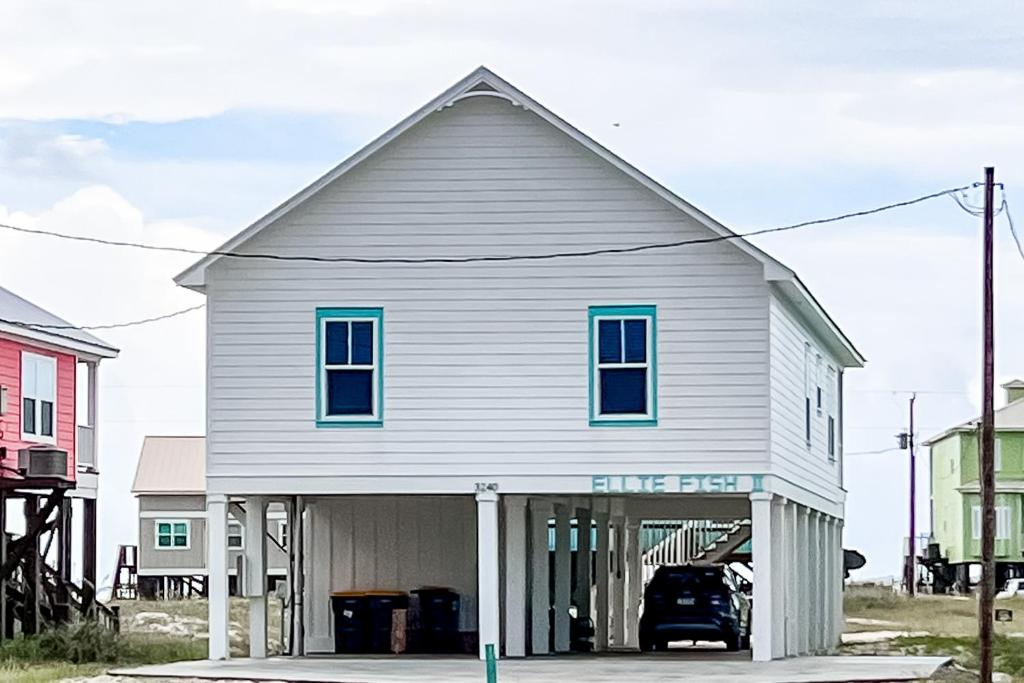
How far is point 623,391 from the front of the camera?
34312 mm

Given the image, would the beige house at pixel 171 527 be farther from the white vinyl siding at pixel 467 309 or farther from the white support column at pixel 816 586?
the white vinyl siding at pixel 467 309

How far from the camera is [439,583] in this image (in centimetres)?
3994

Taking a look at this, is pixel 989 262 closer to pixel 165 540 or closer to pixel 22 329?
pixel 22 329

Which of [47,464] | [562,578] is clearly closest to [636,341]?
[562,578]

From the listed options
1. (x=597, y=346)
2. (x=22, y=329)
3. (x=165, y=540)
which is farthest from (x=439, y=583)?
(x=165, y=540)

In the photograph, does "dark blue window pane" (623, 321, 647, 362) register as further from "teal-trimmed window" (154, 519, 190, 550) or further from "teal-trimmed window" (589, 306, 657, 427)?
"teal-trimmed window" (154, 519, 190, 550)

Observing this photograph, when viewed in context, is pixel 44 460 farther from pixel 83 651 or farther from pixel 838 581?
pixel 838 581

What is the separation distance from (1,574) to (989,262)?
18.4 metres

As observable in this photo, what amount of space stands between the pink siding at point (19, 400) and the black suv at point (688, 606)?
1220 cm

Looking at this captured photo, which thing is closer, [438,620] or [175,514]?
[438,620]

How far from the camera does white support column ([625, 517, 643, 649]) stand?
161ft

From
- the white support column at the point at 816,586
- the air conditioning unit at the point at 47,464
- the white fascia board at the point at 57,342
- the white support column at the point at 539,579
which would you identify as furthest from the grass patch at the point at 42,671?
the white support column at the point at 816,586

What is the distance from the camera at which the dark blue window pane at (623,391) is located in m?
34.2

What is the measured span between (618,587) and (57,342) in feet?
40.7
